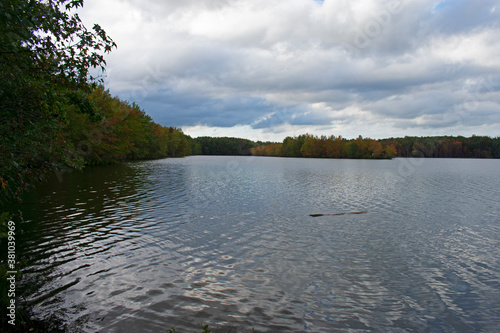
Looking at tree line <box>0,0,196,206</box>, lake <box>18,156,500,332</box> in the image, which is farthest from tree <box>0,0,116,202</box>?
lake <box>18,156,500,332</box>

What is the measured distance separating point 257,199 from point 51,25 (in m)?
22.8

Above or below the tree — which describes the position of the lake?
below

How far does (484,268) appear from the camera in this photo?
13.0 metres

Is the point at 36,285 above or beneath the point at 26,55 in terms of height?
beneath

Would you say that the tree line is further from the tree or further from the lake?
the lake

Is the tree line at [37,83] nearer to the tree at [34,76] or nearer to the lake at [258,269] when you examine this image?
the tree at [34,76]

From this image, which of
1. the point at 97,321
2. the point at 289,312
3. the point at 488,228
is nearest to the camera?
the point at 97,321

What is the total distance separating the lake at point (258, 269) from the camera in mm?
8734

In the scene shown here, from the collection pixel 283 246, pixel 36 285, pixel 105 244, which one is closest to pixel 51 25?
pixel 36 285

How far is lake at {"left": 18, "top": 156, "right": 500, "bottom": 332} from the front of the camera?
8.73 m

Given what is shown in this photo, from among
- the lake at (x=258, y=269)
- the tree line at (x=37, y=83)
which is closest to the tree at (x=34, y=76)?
the tree line at (x=37, y=83)

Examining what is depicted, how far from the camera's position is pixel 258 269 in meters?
12.2

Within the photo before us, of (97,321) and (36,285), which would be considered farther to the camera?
(36,285)

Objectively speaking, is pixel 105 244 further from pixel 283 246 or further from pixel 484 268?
pixel 484 268
